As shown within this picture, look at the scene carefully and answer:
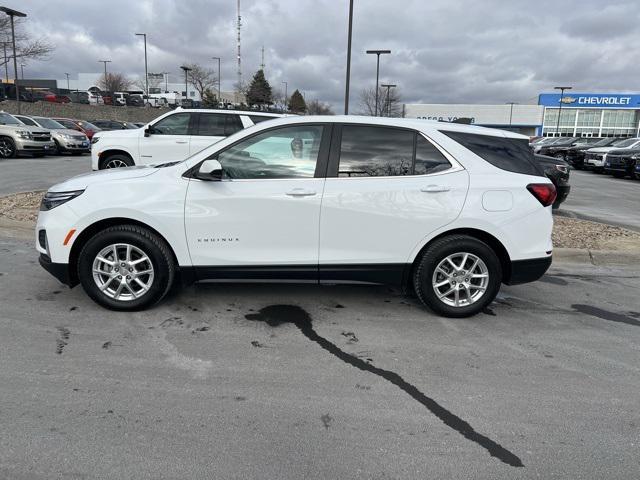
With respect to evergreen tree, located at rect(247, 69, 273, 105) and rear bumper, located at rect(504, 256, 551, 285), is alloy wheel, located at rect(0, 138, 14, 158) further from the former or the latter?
evergreen tree, located at rect(247, 69, 273, 105)

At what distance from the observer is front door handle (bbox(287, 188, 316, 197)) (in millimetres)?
4242

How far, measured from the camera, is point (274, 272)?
4.36 meters

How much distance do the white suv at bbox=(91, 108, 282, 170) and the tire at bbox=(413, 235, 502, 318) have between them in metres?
6.76

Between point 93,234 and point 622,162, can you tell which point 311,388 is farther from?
point 622,162

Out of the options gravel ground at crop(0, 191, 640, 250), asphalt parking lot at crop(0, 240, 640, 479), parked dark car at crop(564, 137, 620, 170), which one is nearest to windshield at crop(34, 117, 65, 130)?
gravel ground at crop(0, 191, 640, 250)

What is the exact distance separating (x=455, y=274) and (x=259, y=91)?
7057 cm

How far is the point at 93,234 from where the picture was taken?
4406 millimetres

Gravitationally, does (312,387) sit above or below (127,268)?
below

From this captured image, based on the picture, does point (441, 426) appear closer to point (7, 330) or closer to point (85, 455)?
point (85, 455)

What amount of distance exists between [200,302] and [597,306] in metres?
3.99

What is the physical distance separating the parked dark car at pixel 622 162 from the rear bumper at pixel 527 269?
702 inches

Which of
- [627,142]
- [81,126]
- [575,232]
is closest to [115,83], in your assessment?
[81,126]

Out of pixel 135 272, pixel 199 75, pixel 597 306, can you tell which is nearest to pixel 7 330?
pixel 135 272

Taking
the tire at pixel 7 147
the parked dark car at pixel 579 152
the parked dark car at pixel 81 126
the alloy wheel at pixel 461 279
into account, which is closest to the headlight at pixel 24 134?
the tire at pixel 7 147
